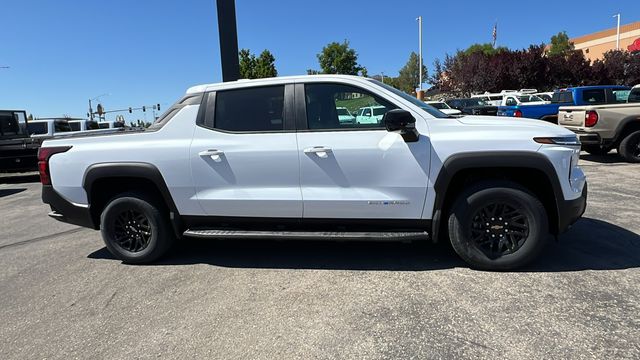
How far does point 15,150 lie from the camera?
12.3 metres

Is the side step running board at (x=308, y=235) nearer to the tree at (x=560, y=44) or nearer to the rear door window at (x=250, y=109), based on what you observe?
the rear door window at (x=250, y=109)

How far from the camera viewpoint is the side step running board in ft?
12.9

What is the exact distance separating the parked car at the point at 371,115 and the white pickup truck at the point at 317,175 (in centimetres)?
7

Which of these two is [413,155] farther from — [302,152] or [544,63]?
[544,63]

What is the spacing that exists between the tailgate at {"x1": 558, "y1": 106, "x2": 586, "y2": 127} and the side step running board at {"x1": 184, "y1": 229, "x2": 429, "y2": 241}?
8.55 metres

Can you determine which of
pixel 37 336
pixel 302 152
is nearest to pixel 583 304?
pixel 302 152

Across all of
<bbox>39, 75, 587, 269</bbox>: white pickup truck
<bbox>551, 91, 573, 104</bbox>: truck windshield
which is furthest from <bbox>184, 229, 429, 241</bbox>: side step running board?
<bbox>551, 91, 573, 104</bbox>: truck windshield

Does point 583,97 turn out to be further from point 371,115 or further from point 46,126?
point 46,126

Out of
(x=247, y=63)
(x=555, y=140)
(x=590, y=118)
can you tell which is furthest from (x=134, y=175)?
(x=247, y=63)

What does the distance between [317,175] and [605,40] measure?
80364 millimetres

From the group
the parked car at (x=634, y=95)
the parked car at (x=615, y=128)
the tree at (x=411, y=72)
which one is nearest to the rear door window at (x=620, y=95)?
the parked car at (x=634, y=95)

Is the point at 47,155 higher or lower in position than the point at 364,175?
higher

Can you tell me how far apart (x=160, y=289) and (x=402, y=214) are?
2286 mm

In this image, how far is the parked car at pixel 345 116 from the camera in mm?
4137
